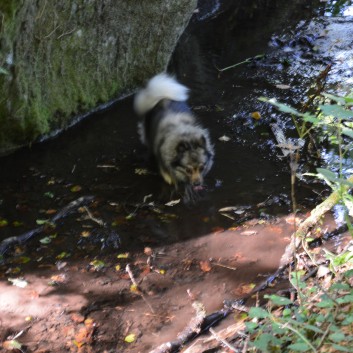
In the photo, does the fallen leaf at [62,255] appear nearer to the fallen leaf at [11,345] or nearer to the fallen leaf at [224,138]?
the fallen leaf at [11,345]

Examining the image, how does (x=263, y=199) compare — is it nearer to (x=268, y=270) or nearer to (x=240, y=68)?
(x=268, y=270)

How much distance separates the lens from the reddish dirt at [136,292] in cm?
336

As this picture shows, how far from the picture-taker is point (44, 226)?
4562 mm

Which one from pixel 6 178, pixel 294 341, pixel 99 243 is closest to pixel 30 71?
pixel 6 178

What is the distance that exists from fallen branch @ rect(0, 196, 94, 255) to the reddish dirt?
41 centimetres

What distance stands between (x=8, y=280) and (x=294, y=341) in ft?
7.76

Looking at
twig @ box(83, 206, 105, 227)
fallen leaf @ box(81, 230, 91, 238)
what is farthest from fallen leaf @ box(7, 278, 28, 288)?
twig @ box(83, 206, 105, 227)

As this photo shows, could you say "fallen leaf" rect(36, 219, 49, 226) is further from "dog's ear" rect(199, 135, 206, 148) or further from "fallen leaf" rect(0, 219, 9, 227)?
"dog's ear" rect(199, 135, 206, 148)

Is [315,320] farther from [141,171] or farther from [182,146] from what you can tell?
[141,171]

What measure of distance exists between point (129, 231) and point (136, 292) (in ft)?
2.84

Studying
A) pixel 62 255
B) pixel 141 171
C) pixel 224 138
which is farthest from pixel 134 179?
pixel 62 255

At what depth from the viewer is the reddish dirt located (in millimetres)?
3355

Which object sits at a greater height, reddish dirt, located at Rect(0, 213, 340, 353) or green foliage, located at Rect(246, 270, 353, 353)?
green foliage, located at Rect(246, 270, 353, 353)

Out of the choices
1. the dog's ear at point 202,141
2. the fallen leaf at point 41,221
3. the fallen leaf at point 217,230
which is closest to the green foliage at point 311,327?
the fallen leaf at point 217,230
